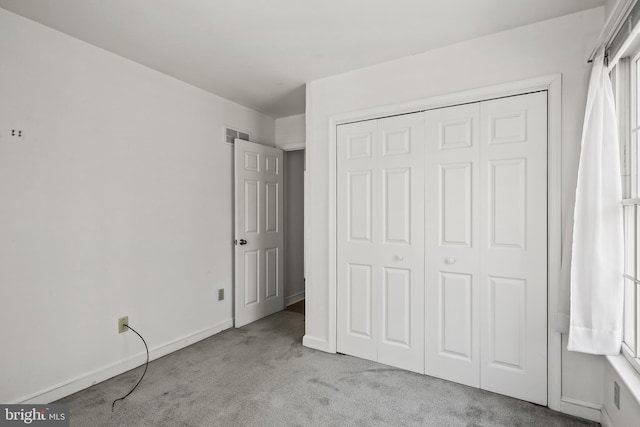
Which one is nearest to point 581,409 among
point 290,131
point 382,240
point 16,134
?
point 382,240

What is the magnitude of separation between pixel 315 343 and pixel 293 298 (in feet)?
5.44

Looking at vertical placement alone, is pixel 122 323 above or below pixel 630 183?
below

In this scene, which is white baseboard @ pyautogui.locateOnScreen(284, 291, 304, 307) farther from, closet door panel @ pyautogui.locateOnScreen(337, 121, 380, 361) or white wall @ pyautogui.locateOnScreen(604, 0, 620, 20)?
white wall @ pyautogui.locateOnScreen(604, 0, 620, 20)

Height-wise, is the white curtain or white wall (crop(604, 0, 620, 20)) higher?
white wall (crop(604, 0, 620, 20))

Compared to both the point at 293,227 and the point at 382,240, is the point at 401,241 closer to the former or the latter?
the point at 382,240

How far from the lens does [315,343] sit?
3.01 metres

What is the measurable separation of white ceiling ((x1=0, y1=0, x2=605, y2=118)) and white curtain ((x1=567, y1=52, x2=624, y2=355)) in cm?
71

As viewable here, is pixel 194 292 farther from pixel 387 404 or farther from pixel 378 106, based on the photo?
pixel 378 106

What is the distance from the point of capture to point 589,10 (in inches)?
77.2

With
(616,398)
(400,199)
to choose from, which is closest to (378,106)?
(400,199)

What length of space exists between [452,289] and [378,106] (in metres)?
1.54

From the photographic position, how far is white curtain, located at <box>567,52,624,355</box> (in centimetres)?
174

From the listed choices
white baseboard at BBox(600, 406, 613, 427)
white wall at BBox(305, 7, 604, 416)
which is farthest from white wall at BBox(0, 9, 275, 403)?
white baseboard at BBox(600, 406, 613, 427)

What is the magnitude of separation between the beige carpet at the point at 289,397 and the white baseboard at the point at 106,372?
0.06 m
